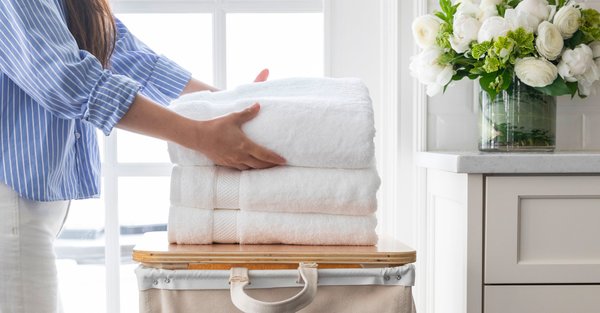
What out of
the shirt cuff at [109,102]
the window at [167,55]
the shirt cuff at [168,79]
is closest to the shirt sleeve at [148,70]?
the shirt cuff at [168,79]

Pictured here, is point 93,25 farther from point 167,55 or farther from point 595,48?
point 595,48

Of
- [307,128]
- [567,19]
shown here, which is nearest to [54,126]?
[307,128]

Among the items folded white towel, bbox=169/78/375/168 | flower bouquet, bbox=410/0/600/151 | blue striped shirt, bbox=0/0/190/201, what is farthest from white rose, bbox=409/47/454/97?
blue striped shirt, bbox=0/0/190/201

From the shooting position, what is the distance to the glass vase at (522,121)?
1.31m

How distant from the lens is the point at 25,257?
3.49 feet

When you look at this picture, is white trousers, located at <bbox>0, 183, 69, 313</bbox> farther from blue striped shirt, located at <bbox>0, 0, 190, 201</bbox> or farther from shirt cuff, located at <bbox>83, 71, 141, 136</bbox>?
shirt cuff, located at <bbox>83, 71, 141, 136</bbox>

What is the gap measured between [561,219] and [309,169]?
473 millimetres

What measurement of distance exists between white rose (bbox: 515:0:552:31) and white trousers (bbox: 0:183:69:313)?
0.94 meters

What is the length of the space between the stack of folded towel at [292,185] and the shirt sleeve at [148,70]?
1.16 ft

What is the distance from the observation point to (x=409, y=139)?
1532 mm

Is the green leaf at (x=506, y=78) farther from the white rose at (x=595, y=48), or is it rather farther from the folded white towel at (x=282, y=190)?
the folded white towel at (x=282, y=190)

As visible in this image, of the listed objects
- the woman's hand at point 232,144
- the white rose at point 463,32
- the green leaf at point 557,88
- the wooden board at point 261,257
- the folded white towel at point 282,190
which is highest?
the white rose at point 463,32

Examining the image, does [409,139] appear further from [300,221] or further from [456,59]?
→ [300,221]

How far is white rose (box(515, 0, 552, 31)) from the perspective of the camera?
1260mm
